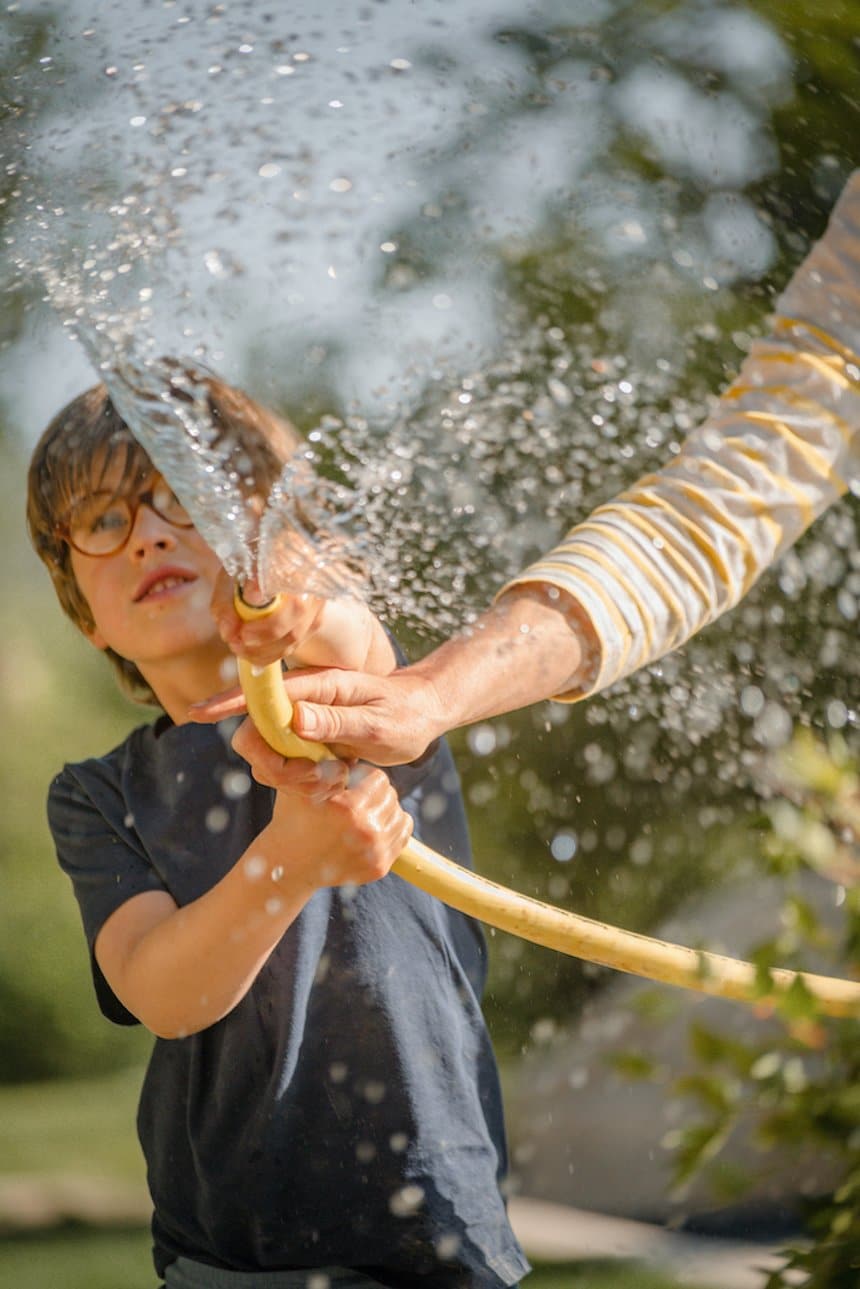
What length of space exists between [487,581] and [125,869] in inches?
11.3

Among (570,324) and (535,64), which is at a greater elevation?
(535,64)

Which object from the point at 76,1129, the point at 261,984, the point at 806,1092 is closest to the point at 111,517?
the point at 261,984

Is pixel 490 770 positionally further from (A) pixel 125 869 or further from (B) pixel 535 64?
(B) pixel 535 64

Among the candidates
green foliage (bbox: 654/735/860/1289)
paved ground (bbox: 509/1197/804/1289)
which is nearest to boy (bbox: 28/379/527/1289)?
green foliage (bbox: 654/735/860/1289)

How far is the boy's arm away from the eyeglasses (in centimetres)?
24

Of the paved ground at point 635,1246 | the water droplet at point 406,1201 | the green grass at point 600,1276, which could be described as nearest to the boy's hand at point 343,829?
the water droplet at point 406,1201

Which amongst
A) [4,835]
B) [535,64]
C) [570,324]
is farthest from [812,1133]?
[4,835]

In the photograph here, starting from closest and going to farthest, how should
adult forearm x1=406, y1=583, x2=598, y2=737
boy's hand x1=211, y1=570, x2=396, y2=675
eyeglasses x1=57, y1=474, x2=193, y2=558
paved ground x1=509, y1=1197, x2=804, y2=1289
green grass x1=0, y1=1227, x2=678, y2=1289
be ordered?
1. boy's hand x1=211, y1=570, x2=396, y2=675
2. adult forearm x1=406, y1=583, x2=598, y2=737
3. eyeglasses x1=57, y1=474, x2=193, y2=558
4. paved ground x1=509, y1=1197, x2=804, y2=1289
5. green grass x1=0, y1=1227, x2=678, y2=1289

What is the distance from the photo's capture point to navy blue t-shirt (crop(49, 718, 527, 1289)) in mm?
843

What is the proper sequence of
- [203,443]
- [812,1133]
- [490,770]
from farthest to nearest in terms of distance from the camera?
[490,770]
[203,443]
[812,1133]

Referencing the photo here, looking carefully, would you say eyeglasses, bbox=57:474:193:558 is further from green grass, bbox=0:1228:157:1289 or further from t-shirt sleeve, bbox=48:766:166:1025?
green grass, bbox=0:1228:157:1289

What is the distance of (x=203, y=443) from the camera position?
2.34ft

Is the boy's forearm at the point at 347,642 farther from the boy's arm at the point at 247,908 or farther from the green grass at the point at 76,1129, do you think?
the green grass at the point at 76,1129

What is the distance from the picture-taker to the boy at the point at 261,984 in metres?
0.81
